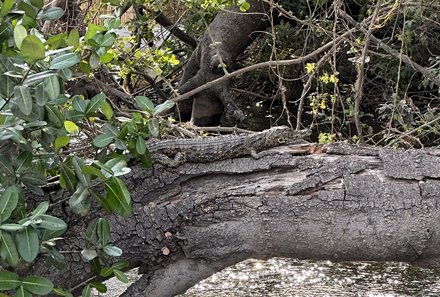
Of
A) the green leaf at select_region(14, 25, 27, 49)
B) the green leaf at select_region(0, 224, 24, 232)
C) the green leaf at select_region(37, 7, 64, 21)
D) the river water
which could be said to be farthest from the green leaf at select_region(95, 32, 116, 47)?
the river water

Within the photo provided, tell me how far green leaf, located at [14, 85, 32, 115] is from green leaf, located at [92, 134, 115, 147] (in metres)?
0.41

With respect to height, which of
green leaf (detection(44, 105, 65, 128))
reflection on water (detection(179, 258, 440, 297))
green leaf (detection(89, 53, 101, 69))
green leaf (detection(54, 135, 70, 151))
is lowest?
reflection on water (detection(179, 258, 440, 297))

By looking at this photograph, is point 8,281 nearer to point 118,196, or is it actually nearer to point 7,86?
point 118,196

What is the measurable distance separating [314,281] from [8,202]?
237 centimetres

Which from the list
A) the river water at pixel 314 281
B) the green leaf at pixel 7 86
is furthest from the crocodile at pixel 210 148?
the river water at pixel 314 281

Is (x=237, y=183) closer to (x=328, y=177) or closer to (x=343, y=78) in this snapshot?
(x=328, y=177)

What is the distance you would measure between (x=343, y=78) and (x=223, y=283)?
110 inches

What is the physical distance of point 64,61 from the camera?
1.58 metres

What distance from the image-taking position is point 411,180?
2.04m

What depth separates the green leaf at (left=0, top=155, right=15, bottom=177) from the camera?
1.68 m

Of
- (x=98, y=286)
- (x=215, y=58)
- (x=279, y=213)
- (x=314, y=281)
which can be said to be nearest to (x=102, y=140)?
(x=98, y=286)

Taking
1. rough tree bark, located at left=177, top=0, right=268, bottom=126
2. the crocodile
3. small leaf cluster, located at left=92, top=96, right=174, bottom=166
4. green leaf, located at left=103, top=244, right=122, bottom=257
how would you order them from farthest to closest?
1. rough tree bark, located at left=177, top=0, right=268, bottom=126
2. the crocodile
3. small leaf cluster, located at left=92, top=96, right=174, bottom=166
4. green leaf, located at left=103, top=244, right=122, bottom=257

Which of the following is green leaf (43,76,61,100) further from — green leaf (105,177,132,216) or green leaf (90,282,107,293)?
green leaf (90,282,107,293)

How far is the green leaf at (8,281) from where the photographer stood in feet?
5.34
